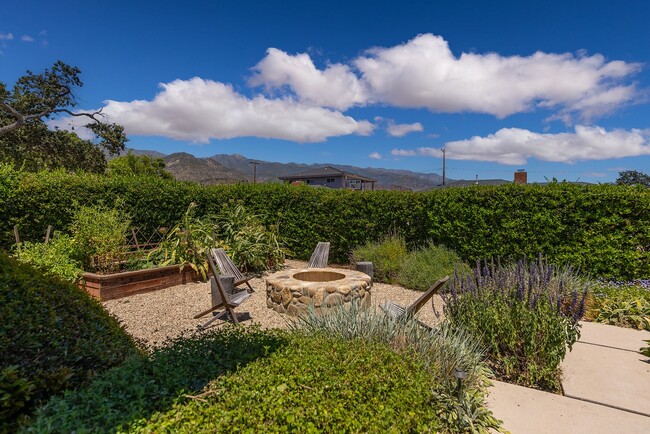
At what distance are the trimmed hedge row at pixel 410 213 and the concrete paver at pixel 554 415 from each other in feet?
15.1

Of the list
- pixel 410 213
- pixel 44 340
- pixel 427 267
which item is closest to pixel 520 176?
pixel 410 213

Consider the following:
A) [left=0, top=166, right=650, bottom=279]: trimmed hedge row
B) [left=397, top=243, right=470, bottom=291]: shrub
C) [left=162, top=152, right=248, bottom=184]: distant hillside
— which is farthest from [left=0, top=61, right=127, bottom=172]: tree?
[left=162, top=152, right=248, bottom=184]: distant hillside

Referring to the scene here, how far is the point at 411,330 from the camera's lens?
118 inches

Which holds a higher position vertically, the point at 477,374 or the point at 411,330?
the point at 411,330

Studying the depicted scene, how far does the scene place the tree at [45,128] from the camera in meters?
16.7

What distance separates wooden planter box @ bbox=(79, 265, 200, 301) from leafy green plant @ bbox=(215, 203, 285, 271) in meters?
1.13

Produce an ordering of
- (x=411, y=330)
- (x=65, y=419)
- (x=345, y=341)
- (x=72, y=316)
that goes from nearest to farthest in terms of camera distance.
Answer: (x=65, y=419) < (x=72, y=316) < (x=345, y=341) < (x=411, y=330)

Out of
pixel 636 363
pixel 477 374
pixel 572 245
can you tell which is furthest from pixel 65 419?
pixel 572 245

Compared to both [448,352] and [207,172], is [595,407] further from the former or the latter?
[207,172]

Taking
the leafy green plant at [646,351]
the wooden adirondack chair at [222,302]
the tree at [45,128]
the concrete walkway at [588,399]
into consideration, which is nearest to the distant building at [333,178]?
the tree at [45,128]

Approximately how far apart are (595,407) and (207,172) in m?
68.3

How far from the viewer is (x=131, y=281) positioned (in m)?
6.02

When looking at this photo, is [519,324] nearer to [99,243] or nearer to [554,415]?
[554,415]

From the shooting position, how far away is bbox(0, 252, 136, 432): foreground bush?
1.58m
